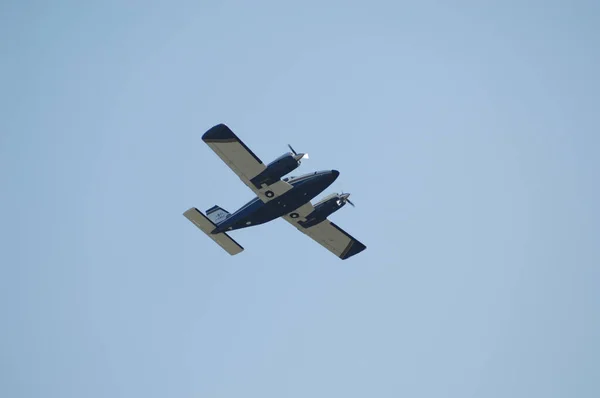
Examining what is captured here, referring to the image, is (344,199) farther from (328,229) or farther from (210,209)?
(210,209)

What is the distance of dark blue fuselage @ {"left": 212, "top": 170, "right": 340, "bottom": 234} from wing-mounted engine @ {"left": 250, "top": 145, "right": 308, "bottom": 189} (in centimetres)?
140

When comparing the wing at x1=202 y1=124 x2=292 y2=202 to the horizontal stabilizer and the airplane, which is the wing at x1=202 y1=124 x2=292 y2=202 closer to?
the airplane

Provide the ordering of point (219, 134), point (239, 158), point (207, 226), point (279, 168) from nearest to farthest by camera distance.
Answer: point (219, 134) < point (239, 158) < point (279, 168) < point (207, 226)

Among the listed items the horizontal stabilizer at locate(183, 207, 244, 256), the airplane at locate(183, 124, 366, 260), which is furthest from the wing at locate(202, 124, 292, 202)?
the horizontal stabilizer at locate(183, 207, 244, 256)

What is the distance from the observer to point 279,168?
3878cm

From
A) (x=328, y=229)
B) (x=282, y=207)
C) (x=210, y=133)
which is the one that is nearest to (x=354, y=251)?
(x=328, y=229)

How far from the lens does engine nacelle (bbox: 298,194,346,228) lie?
42.4 meters

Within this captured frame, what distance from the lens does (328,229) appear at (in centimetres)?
4453

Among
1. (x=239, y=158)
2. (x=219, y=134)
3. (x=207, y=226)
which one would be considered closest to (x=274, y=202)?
(x=239, y=158)

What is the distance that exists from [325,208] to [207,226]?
7.07 meters

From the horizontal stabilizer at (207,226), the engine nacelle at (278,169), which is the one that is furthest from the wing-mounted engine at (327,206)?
the horizontal stabilizer at (207,226)

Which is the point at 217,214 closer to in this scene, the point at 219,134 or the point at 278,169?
the point at 278,169

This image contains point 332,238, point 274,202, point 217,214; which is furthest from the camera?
point 332,238

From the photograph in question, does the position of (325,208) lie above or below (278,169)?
above
